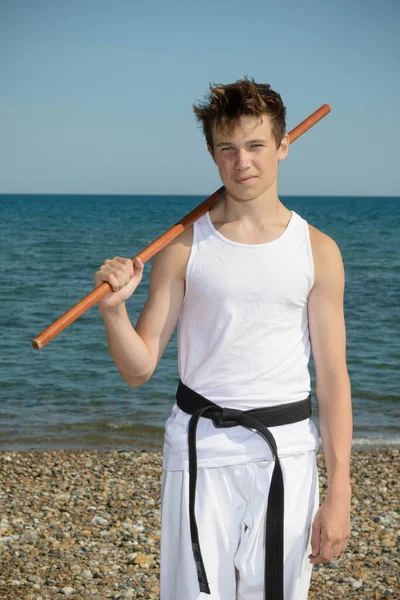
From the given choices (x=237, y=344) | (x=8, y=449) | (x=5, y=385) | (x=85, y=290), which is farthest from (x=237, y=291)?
(x=85, y=290)

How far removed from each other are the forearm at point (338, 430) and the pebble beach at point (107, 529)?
2.90 metres

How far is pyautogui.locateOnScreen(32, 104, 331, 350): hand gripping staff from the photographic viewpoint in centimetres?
235

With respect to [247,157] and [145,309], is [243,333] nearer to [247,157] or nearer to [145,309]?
[145,309]

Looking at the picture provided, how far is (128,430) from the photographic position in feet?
32.7

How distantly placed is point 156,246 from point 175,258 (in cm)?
7

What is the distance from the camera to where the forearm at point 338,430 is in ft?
8.84

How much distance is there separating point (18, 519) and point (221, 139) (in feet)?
15.3

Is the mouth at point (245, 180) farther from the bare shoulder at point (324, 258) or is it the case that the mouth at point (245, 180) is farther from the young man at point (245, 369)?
the bare shoulder at point (324, 258)

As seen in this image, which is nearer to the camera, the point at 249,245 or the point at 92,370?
the point at 249,245

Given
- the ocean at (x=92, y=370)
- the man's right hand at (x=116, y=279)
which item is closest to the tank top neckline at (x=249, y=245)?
the man's right hand at (x=116, y=279)

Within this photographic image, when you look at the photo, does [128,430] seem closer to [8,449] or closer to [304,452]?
[8,449]

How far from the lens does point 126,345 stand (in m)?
2.60

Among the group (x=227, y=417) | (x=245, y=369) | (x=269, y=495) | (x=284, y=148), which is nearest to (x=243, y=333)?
(x=245, y=369)

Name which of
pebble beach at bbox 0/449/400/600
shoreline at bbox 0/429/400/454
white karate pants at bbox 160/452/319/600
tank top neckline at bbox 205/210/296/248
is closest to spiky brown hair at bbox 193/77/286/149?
tank top neckline at bbox 205/210/296/248
